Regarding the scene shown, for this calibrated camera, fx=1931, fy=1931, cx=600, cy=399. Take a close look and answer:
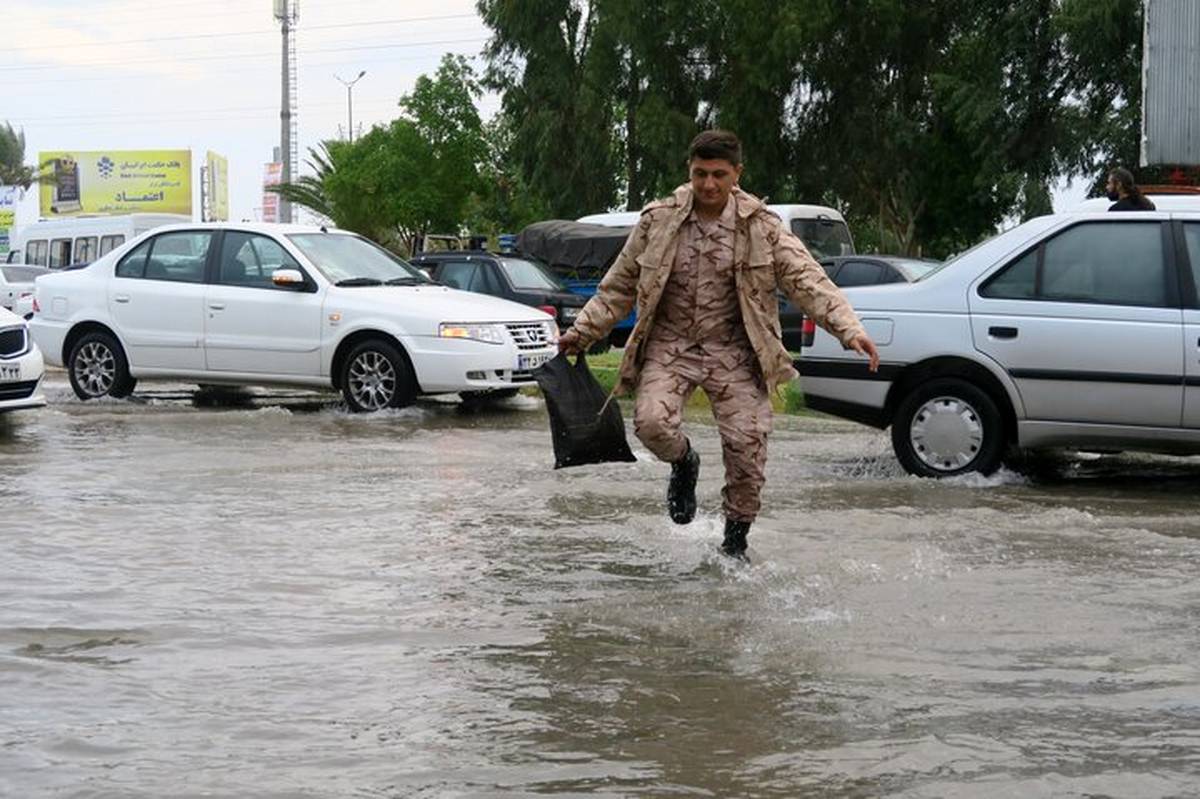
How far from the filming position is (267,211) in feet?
450

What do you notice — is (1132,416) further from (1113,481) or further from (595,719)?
(595,719)

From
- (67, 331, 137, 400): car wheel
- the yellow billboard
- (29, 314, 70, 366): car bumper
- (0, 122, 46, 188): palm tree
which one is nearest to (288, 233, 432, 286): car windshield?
(67, 331, 137, 400): car wheel

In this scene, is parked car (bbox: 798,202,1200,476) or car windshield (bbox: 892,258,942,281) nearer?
parked car (bbox: 798,202,1200,476)

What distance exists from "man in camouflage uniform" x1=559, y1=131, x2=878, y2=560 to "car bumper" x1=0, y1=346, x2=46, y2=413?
663cm

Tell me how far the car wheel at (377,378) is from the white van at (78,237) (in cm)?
2775

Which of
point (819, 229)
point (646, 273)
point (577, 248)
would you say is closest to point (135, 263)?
point (646, 273)

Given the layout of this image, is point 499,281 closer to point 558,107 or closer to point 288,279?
point 288,279

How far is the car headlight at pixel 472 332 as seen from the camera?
15.1 m

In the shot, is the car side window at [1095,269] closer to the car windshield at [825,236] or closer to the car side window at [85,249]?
the car windshield at [825,236]

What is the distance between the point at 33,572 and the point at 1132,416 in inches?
229

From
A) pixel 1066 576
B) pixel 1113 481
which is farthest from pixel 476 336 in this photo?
pixel 1066 576

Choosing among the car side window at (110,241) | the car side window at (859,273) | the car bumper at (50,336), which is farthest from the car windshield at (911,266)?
the car side window at (110,241)

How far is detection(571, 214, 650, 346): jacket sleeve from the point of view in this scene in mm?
7777

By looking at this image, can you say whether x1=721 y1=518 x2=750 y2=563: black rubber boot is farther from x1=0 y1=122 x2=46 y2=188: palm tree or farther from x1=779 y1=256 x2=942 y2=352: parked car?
x1=0 y1=122 x2=46 y2=188: palm tree
